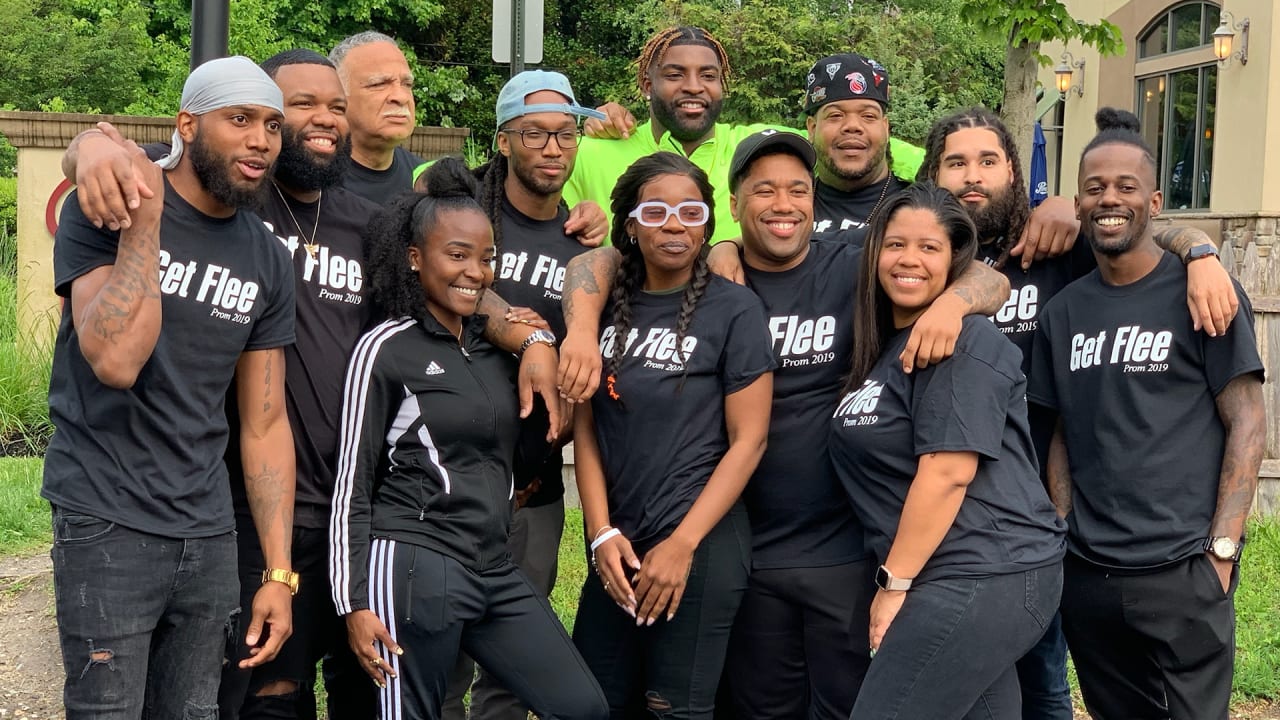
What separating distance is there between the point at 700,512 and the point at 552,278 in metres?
1.16

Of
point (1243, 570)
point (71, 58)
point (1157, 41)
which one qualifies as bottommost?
point (1243, 570)

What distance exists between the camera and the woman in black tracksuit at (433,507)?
3.85 m

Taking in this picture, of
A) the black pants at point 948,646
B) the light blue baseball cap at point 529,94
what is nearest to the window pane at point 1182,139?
the light blue baseball cap at point 529,94

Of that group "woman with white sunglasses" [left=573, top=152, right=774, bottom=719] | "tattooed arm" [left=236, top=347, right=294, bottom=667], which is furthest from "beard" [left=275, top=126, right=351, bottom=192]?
"woman with white sunglasses" [left=573, top=152, right=774, bottom=719]

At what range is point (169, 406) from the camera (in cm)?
355

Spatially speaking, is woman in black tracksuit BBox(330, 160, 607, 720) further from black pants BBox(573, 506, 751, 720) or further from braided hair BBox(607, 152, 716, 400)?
braided hair BBox(607, 152, 716, 400)

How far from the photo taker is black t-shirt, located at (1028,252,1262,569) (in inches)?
158

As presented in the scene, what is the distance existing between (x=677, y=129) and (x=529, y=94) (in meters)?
0.77

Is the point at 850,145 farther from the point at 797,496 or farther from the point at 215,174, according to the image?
the point at 215,174

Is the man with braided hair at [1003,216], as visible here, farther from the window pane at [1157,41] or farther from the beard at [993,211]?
the window pane at [1157,41]

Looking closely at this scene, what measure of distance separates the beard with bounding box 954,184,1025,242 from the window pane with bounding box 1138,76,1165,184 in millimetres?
16857

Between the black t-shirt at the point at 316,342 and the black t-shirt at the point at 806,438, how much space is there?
54.7 inches

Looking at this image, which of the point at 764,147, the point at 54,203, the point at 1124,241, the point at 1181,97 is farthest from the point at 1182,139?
the point at 764,147

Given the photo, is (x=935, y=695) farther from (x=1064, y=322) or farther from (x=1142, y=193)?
(x=1142, y=193)
